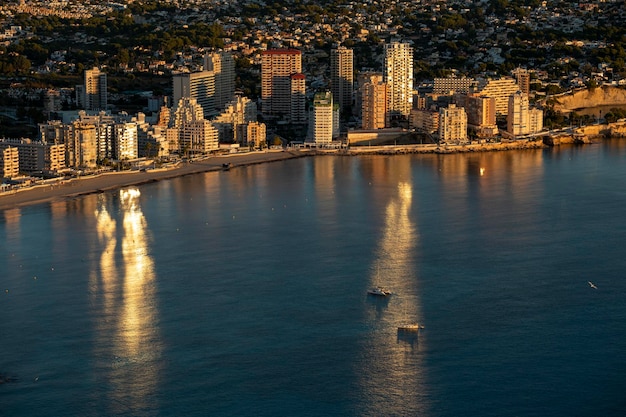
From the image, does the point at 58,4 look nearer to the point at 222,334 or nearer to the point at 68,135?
the point at 68,135

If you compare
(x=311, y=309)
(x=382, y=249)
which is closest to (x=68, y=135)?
(x=382, y=249)

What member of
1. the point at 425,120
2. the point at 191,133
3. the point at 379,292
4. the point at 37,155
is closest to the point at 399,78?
the point at 425,120

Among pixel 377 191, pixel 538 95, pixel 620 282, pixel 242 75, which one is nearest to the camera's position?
pixel 620 282

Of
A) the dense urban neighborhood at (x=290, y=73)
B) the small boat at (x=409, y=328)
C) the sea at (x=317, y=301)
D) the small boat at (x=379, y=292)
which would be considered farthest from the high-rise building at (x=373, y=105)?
the small boat at (x=409, y=328)

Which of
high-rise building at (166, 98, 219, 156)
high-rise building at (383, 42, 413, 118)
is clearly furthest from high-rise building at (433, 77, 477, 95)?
high-rise building at (166, 98, 219, 156)

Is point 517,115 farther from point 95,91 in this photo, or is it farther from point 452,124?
point 95,91

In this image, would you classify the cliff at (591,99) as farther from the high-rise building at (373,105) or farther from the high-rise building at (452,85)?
the high-rise building at (373,105)

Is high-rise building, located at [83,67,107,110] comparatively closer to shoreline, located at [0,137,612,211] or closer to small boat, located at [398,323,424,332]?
shoreline, located at [0,137,612,211]
